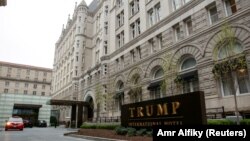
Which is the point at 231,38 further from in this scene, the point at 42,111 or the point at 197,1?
the point at 42,111

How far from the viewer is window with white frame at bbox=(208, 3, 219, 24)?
2062 centimetres

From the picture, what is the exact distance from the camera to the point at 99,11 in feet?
164

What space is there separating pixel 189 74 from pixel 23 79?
272 ft

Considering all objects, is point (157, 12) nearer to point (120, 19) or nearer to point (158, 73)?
point (158, 73)

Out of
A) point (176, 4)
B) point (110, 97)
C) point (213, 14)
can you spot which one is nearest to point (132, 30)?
point (176, 4)

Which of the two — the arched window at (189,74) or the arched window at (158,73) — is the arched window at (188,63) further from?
the arched window at (158,73)

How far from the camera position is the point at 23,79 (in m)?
89.6

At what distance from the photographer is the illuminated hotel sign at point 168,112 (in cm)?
1235

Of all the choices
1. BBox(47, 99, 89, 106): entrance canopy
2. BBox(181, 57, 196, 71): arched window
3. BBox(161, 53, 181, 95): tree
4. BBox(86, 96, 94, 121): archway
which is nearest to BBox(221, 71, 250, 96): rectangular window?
A: BBox(181, 57, 196, 71): arched window

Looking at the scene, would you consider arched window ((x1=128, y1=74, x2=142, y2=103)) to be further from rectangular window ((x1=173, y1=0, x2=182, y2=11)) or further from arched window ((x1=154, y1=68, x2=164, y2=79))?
rectangular window ((x1=173, y1=0, x2=182, y2=11))

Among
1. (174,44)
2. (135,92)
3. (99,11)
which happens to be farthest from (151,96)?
(99,11)

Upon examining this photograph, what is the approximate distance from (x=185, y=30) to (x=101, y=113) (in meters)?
19.8

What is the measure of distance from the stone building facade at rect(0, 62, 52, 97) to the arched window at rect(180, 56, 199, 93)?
75469mm

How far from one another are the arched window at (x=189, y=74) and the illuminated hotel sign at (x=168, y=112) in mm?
6630
